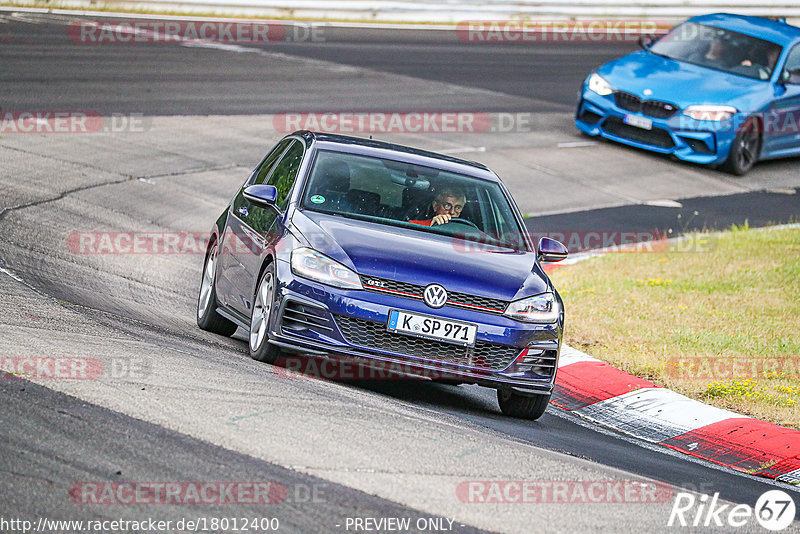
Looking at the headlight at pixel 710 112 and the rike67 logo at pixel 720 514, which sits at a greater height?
the rike67 logo at pixel 720 514

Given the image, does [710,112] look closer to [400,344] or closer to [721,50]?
[721,50]

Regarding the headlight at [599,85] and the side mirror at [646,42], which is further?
the side mirror at [646,42]

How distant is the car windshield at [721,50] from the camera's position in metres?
19.5

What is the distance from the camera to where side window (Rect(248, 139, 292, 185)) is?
946cm

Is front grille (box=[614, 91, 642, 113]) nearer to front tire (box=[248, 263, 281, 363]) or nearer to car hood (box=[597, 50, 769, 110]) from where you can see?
car hood (box=[597, 50, 769, 110])

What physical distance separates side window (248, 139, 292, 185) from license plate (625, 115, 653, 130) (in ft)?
34.3

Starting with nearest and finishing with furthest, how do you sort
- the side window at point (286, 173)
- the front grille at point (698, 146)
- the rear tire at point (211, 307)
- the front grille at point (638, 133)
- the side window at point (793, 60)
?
1. the side window at point (286, 173)
2. the rear tire at point (211, 307)
3. the front grille at point (698, 146)
4. the front grille at point (638, 133)
5. the side window at point (793, 60)

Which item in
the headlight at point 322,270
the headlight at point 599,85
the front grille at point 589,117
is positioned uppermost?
the headlight at point 322,270

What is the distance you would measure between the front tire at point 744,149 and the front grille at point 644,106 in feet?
3.76

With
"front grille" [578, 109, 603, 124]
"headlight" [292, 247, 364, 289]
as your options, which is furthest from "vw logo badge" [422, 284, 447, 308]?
"front grille" [578, 109, 603, 124]

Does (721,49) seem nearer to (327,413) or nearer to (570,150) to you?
(570,150)

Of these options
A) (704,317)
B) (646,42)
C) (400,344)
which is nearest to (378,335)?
(400,344)

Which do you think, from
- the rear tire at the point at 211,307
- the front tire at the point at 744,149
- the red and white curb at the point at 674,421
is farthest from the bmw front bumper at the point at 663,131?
the rear tire at the point at 211,307

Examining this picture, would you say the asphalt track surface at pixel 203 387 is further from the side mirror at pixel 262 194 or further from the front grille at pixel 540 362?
the side mirror at pixel 262 194
